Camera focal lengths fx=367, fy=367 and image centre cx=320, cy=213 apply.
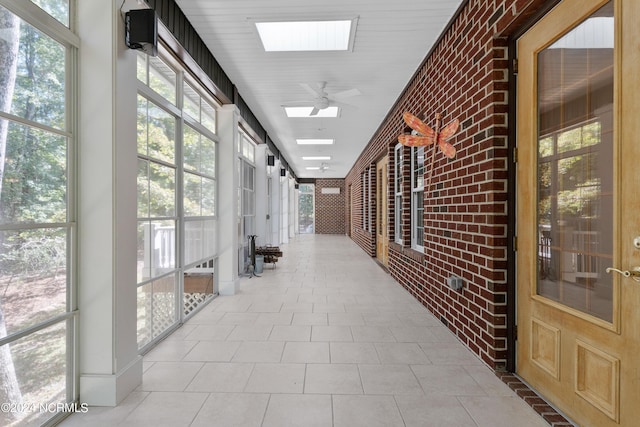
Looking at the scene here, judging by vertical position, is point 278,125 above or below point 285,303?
above

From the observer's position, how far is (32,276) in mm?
1758

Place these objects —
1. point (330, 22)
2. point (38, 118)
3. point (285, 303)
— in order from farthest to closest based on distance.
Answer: point (285, 303), point (330, 22), point (38, 118)

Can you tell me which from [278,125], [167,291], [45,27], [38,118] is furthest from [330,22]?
[278,125]

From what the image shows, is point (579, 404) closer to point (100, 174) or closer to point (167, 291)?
point (100, 174)

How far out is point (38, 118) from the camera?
1804 millimetres

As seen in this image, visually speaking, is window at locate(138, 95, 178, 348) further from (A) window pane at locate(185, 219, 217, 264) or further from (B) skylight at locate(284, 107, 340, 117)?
(B) skylight at locate(284, 107, 340, 117)

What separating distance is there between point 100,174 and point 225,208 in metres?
2.68

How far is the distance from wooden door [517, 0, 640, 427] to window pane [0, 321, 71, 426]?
2.69 meters

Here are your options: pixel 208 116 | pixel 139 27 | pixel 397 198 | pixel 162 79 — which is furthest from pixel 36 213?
pixel 397 198

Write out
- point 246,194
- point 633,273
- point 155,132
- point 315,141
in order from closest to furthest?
point 633,273 → point 155,132 → point 246,194 → point 315,141

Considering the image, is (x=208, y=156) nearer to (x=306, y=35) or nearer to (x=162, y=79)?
(x=162, y=79)

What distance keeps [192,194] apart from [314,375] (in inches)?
91.4

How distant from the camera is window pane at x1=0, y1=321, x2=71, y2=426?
1653 mm

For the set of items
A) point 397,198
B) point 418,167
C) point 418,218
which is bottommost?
point 418,218
